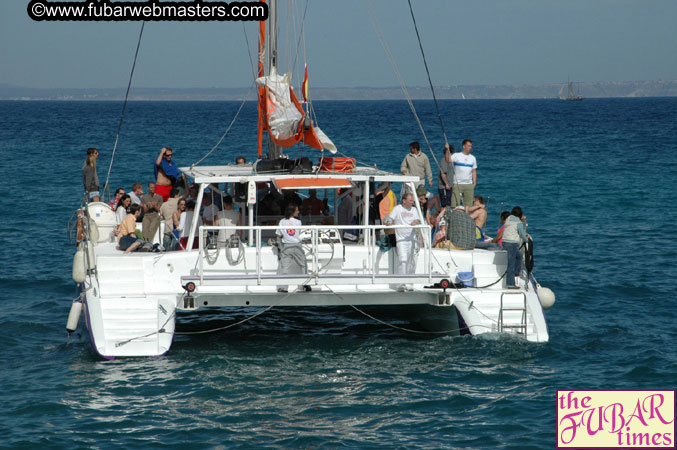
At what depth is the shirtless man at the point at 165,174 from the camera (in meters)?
17.3

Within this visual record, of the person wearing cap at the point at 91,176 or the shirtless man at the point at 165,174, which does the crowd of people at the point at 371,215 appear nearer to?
the shirtless man at the point at 165,174

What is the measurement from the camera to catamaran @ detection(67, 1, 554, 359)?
1252 cm

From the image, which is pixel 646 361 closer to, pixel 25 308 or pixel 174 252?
pixel 174 252

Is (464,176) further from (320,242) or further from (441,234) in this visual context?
(320,242)

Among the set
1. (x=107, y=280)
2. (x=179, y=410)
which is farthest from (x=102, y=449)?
(x=107, y=280)

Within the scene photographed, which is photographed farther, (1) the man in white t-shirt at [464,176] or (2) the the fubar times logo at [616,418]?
(1) the man in white t-shirt at [464,176]

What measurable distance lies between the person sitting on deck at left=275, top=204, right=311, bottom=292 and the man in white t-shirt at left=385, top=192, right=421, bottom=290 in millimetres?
1491

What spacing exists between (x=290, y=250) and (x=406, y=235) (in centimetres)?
178

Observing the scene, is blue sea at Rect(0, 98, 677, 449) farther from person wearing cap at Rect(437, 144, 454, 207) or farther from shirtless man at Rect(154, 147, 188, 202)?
person wearing cap at Rect(437, 144, 454, 207)

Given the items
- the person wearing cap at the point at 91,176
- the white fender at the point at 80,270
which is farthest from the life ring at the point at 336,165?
the person wearing cap at the point at 91,176

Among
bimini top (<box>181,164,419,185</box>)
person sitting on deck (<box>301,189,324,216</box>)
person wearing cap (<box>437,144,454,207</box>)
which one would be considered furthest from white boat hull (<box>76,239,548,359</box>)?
person wearing cap (<box>437,144,454,207</box>)

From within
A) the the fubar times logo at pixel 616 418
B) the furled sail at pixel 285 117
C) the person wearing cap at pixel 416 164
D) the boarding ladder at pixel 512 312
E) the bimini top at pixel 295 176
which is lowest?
the the fubar times logo at pixel 616 418

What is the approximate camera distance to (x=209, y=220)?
46.4 feet

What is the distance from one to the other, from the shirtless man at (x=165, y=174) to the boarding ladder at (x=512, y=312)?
286 inches
